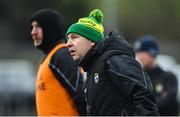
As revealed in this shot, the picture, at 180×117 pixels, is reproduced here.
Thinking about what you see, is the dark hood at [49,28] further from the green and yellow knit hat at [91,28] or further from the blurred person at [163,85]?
the blurred person at [163,85]

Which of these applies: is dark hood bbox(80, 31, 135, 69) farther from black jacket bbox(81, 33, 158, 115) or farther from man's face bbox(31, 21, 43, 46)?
man's face bbox(31, 21, 43, 46)

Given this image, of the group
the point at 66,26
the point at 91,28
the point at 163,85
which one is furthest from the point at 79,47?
the point at 66,26

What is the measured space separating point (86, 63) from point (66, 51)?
1.66 meters

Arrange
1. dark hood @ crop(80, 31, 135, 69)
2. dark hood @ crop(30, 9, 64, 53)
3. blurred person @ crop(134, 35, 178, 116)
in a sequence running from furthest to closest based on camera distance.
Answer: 1. blurred person @ crop(134, 35, 178, 116)
2. dark hood @ crop(30, 9, 64, 53)
3. dark hood @ crop(80, 31, 135, 69)

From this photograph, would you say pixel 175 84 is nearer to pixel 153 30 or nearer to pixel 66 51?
pixel 66 51

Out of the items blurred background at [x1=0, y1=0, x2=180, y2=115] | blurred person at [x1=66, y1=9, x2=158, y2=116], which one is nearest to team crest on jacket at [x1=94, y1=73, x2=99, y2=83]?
blurred person at [x1=66, y1=9, x2=158, y2=116]

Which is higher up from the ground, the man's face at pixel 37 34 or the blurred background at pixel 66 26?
the man's face at pixel 37 34

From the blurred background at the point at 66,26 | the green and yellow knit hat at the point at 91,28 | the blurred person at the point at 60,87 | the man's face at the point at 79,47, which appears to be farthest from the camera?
the blurred background at the point at 66,26

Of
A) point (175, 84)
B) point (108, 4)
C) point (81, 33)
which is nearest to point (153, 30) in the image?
point (108, 4)

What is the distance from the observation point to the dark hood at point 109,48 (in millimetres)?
6871

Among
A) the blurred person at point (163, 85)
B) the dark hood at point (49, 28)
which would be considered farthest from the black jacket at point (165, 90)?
the dark hood at point (49, 28)

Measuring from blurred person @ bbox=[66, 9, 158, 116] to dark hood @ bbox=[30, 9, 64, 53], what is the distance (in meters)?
1.71

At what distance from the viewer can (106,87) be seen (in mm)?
6824

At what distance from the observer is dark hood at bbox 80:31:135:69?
6871 mm
